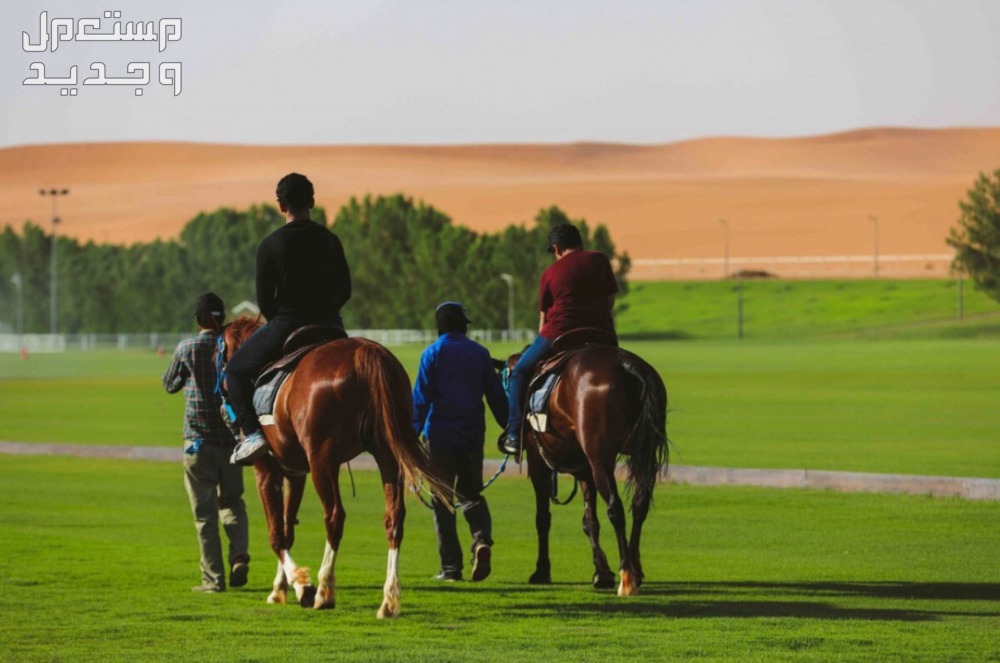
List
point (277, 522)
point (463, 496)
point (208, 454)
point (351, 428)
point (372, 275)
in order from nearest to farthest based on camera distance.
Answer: point (351, 428) → point (277, 522) → point (208, 454) → point (463, 496) → point (372, 275)

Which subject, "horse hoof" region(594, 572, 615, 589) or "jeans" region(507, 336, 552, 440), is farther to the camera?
"jeans" region(507, 336, 552, 440)

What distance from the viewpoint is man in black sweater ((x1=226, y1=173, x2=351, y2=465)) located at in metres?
13.0

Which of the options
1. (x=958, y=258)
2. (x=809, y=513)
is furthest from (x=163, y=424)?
(x=958, y=258)

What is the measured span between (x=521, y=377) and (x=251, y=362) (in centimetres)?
249

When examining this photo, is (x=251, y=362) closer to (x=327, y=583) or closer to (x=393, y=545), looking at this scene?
(x=327, y=583)

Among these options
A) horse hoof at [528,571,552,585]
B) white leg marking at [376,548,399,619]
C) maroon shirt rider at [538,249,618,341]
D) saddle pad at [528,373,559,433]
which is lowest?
horse hoof at [528,571,552,585]

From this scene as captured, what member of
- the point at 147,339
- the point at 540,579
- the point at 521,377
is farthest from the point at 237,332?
the point at 147,339

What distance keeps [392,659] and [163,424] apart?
1249 inches

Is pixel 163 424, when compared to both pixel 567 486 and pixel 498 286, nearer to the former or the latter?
pixel 567 486

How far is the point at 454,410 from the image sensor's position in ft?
48.5

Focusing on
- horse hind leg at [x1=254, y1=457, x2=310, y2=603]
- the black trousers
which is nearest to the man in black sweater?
horse hind leg at [x1=254, y1=457, x2=310, y2=603]

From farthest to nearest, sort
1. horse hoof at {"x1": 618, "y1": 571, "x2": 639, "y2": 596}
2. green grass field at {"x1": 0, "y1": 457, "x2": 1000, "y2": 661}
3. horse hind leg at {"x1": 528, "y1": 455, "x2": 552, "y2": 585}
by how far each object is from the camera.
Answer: horse hind leg at {"x1": 528, "y1": 455, "x2": 552, "y2": 585} → horse hoof at {"x1": 618, "y1": 571, "x2": 639, "y2": 596} → green grass field at {"x1": 0, "y1": 457, "x2": 1000, "y2": 661}

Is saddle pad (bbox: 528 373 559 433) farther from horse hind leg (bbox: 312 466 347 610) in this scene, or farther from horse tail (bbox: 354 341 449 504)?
horse hind leg (bbox: 312 466 347 610)

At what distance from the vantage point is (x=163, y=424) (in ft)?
136
